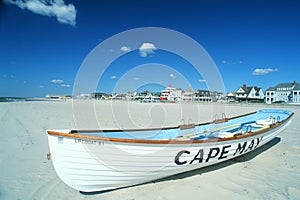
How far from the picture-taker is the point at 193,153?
3.33 meters

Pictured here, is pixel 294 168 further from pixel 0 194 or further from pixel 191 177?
pixel 0 194

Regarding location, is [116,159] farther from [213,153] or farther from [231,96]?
[231,96]

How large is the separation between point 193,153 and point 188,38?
563 centimetres

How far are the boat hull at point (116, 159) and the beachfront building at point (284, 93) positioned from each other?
54.2 metres

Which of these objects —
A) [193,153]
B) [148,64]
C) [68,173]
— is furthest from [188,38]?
[68,173]

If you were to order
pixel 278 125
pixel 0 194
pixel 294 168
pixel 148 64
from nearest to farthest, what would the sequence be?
1. pixel 0 194
2. pixel 294 168
3. pixel 278 125
4. pixel 148 64

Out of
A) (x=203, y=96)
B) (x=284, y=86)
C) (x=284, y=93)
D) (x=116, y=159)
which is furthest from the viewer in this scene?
(x=203, y=96)

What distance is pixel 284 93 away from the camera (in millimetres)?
47219

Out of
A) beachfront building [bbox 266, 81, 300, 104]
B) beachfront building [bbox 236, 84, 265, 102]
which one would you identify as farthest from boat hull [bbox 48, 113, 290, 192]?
beachfront building [bbox 236, 84, 265, 102]

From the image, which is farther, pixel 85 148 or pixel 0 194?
pixel 0 194

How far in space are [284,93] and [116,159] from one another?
5846 cm

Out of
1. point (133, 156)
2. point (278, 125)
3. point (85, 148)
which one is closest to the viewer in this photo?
point (85, 148)

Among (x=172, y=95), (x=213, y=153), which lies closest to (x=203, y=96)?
(x=172, y=95)

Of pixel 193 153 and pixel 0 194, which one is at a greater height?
Answer: pixel 193 153
